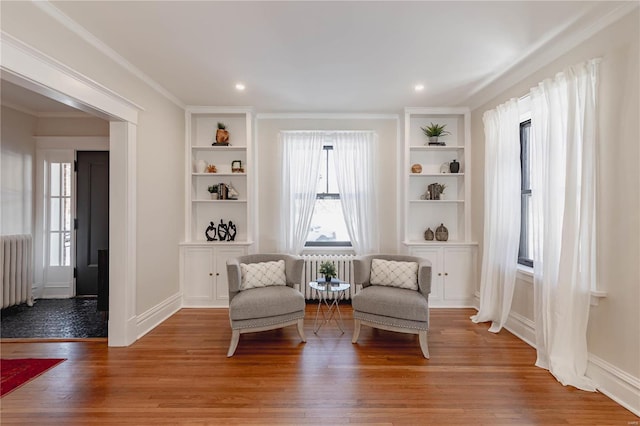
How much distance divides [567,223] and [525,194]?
1.05 metres

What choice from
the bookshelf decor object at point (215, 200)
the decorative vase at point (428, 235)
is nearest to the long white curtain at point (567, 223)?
the decorative vase at point (428, 235)

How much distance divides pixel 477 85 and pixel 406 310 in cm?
259

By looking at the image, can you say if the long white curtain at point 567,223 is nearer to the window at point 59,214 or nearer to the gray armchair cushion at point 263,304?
the gray armchair cushion at point 263,304

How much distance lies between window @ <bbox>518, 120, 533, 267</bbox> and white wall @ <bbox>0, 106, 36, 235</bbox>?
6.25m

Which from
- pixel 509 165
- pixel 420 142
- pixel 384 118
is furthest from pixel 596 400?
pixel 384 118

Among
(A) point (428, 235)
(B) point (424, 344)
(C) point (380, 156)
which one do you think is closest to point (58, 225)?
(C) point (380, 156)

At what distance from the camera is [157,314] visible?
359 centimetres

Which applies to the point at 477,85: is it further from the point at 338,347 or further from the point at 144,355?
the point at 144,355

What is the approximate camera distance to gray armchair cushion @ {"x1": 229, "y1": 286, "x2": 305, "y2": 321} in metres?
2.94

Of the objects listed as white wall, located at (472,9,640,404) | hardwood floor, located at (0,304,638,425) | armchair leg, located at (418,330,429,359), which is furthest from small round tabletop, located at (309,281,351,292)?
white wall, located at (472,9,640,404)

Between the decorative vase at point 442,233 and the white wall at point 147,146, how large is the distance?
11.5 feet

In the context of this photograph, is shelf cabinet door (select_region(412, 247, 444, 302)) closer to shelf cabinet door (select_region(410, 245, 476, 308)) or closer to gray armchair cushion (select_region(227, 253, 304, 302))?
shelf cabinet door (select_region(410, 245, 476, 308))

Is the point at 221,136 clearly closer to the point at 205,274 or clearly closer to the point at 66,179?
the point at 205,274

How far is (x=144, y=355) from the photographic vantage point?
2.85 meters
